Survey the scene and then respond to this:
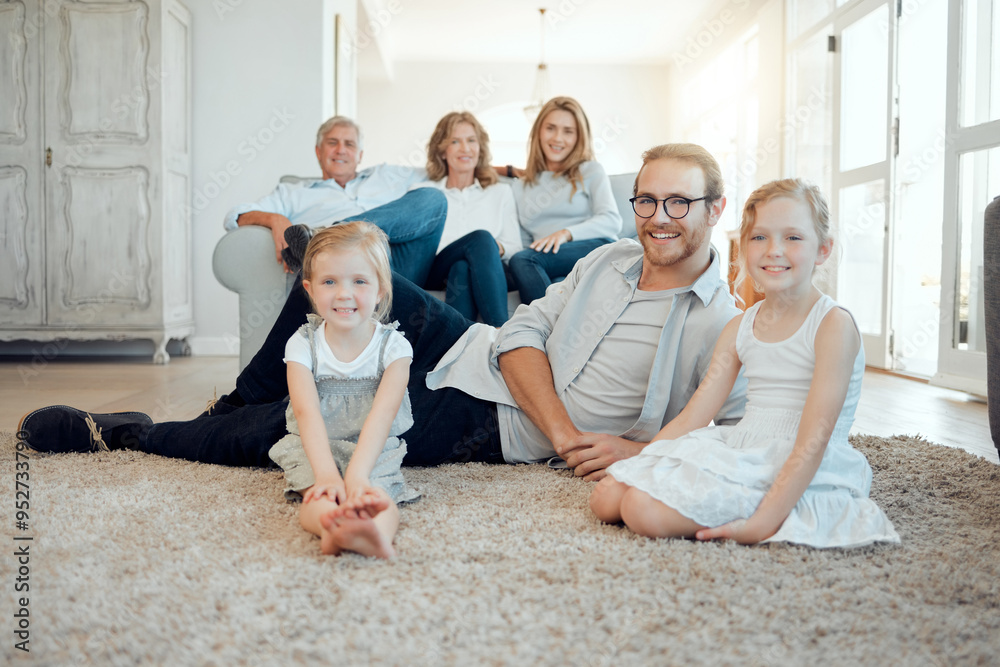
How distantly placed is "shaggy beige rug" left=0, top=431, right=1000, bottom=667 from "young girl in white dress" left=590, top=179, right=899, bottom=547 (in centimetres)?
5

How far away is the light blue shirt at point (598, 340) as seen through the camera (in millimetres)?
1470

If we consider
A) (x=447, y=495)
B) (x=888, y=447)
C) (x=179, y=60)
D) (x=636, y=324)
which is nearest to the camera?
(x=447, y=495)

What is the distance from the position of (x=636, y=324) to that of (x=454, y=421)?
445 mm

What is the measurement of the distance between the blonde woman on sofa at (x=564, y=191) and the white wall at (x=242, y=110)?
226 cm

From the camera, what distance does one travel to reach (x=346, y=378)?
1347 millimetres

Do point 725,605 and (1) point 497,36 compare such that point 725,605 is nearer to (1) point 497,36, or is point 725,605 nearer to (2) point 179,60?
(2) point 179,60

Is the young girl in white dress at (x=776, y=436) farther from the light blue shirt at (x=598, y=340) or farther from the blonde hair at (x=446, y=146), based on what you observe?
the blonde hair at (x=446, y=146)

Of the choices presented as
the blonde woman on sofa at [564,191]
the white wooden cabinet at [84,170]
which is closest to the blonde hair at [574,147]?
the blonde woman on sofa at [564,191]

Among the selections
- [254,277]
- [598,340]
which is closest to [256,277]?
[254,277]

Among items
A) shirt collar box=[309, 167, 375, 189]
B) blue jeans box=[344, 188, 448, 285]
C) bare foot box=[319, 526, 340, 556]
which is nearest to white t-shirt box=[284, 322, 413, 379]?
bare foot box=[319, 526, 340, 556]

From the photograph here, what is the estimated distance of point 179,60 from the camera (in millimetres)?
4355

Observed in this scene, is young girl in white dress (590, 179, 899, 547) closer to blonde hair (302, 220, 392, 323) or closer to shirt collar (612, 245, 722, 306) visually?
shirt collar (612, 245, 722, 306)

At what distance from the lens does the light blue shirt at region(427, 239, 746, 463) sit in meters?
1.47

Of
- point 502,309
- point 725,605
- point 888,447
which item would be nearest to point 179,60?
point 502,309
